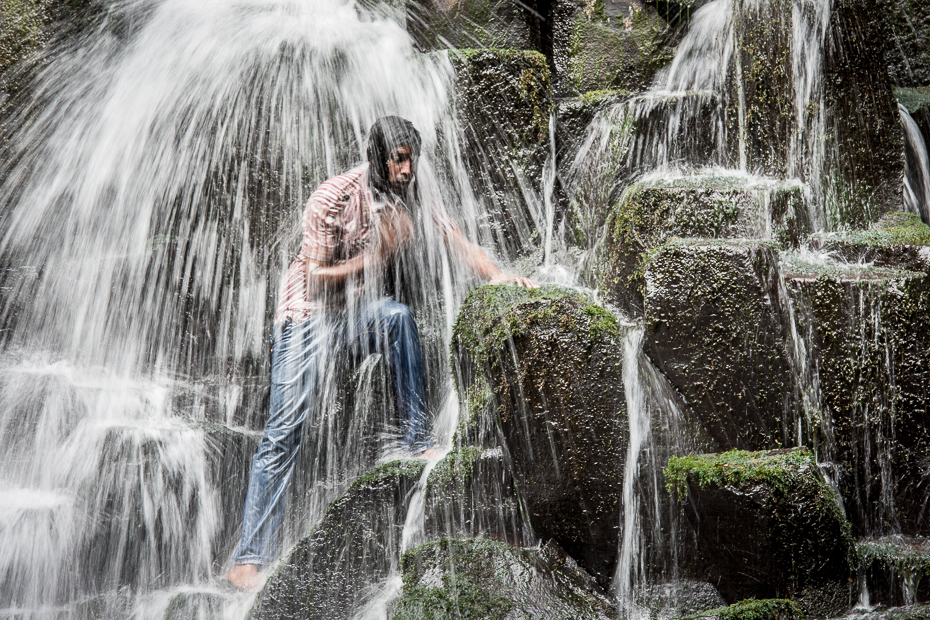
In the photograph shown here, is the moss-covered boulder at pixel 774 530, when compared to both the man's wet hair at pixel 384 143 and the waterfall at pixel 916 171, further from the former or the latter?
the waterfall at pixel 916 171

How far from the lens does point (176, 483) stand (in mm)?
4684

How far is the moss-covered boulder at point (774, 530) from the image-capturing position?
332 centimetres

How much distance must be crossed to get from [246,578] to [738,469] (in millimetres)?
2599

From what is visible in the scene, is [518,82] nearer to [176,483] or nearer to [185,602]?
[176,483]

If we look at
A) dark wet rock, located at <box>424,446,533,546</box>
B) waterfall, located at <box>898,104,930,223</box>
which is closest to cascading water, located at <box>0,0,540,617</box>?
dark wet rock, located at <box>424,446,533,546</box>

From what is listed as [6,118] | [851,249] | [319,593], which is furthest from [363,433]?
[6,118]

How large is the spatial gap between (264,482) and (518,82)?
328 centimetres

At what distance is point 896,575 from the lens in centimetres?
344

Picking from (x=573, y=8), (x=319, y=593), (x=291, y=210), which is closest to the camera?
(x=319, y=593)

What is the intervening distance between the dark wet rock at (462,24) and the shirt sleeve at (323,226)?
2850 millimetres

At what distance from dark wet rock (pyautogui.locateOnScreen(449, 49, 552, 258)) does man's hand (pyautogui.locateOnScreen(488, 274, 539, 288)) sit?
3.18ft

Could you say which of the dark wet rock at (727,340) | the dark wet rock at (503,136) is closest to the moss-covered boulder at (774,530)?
the dark wet rock at (727,340)

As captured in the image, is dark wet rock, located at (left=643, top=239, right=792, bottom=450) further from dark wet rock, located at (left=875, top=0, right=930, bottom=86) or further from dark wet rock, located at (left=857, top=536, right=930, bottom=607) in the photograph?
dark wet rock, located at (left=875, top=0, right=930, bottom=86)

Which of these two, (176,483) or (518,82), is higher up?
(518,82)
